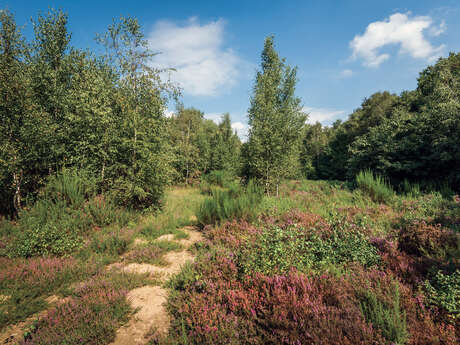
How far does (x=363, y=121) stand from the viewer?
3247 cm

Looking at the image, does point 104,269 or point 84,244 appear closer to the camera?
point 104,269

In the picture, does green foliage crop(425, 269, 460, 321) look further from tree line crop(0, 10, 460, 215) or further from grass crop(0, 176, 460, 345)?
tree line crop(0, 10, 460, 215)

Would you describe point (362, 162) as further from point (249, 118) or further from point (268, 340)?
point (268, 340)

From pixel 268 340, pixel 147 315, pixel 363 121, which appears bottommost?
pixel 147 315

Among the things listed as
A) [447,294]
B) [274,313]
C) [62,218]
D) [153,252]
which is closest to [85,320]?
[153,252]

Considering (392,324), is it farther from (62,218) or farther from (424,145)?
(424,145)

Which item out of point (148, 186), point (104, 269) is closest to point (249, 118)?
point (148, 186)

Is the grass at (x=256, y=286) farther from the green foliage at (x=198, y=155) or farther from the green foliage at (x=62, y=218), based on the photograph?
the green foliage at (x=198, y=155)

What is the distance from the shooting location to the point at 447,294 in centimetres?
229

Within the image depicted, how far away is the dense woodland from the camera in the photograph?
96.2 inches

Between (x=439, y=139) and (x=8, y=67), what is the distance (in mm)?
20102

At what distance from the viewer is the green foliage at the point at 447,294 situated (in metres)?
2.14

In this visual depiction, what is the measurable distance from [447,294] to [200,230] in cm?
609

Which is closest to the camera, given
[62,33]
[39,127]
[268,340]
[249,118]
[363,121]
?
[268,340]
